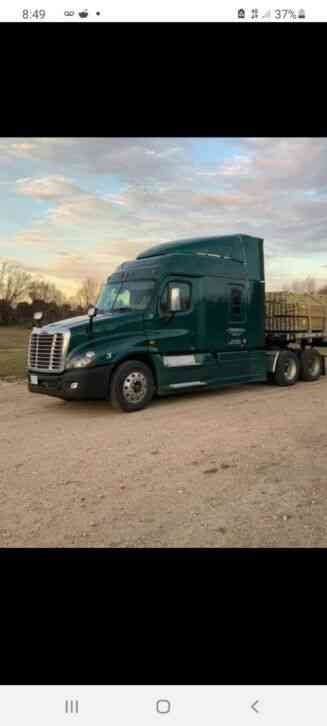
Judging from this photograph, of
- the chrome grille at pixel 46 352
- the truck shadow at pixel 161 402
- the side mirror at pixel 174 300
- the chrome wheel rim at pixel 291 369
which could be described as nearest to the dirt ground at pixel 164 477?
the truck shadow at pixel 161 402

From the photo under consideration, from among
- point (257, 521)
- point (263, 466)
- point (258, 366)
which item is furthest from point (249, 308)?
point (257, 521)

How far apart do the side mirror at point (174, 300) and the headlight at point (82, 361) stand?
194 centimetres

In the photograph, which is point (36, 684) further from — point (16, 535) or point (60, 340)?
point (60, 340)

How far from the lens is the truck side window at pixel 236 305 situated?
9.02m

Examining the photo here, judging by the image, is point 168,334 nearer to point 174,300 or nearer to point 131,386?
point 174,300

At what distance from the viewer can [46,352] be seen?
730cm

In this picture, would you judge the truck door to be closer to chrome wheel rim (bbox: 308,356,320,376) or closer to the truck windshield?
the truck windshield

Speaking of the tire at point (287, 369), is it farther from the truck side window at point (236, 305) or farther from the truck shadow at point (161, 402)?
the truck side window at point (236, 305)

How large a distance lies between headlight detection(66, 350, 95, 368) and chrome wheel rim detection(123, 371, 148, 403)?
0.76m

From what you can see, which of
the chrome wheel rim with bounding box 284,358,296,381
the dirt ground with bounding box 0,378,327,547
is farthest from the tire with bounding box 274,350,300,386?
the dirt ground with bounding box 0,378,327,547

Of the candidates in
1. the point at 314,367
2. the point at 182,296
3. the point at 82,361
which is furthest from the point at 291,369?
the point at 82,361

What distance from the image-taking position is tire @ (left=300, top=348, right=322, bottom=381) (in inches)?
430

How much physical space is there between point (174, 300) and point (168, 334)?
2.25 feet
